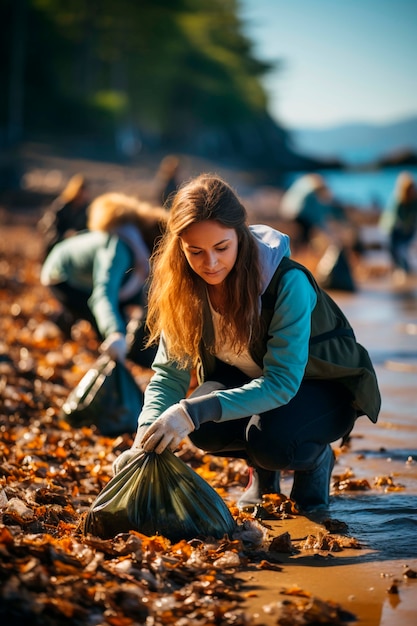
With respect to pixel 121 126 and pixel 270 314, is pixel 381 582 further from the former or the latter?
pixel 121 126

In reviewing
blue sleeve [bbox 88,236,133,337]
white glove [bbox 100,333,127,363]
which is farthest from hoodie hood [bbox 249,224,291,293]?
blue sleeve [bbox 88,236,133,337]

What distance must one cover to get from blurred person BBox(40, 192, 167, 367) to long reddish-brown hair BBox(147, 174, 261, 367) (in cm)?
162

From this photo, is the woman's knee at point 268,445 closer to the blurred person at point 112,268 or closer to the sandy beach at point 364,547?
the sandy beach at point 364,547

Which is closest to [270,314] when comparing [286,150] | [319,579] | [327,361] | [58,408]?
[327,361]

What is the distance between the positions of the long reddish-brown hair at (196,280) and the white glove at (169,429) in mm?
420

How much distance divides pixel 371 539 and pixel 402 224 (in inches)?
470

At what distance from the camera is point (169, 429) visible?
12.3ft

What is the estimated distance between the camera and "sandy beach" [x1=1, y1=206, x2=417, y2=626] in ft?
10.9

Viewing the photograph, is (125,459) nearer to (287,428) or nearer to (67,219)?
(287,428)

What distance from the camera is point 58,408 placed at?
654cm

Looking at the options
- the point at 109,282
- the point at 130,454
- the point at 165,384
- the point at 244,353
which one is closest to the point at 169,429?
the point at 130,454

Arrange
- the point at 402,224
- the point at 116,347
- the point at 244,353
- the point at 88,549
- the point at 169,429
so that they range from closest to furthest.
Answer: the point at 88,549 → the point at 169,429 → the point at 244,353 → the point at 116,347 → the point at 402,224

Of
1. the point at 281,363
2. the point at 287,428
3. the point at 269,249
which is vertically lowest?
the point at 287,428

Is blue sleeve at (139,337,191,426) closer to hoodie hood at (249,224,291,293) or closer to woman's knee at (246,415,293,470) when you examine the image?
woman's knee at (246,415,293,470)
